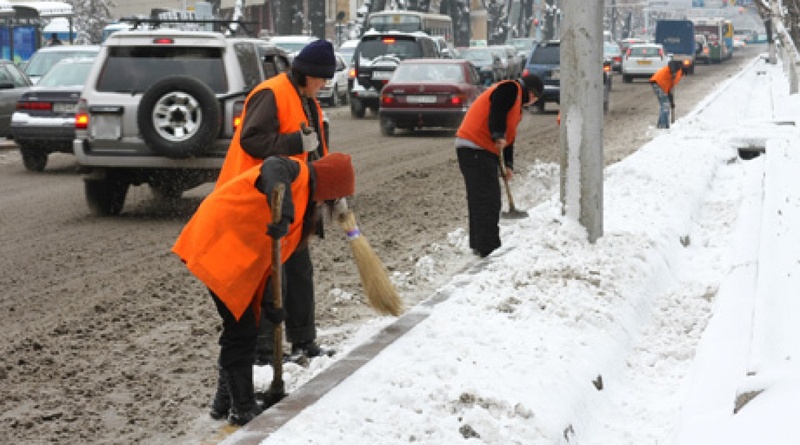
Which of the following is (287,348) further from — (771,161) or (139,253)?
(771,161)

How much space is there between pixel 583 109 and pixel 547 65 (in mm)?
22530

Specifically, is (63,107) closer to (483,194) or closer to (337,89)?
(483,194)

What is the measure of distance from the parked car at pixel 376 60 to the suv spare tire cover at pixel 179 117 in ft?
61.8

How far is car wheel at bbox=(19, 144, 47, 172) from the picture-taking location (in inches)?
738

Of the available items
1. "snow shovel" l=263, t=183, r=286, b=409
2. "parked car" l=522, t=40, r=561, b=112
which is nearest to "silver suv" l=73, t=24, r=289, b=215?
"snow shovel" l=263, t=183, r=286, b=409

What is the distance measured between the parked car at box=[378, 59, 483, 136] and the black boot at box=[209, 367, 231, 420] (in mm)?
18484

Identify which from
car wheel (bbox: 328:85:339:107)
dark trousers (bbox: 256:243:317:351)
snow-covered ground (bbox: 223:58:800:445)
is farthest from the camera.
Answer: car wheel (bbox: 328:85:339:107)

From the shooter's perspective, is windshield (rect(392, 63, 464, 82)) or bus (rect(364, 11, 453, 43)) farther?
bus (rect(364, 11, 453, 43))

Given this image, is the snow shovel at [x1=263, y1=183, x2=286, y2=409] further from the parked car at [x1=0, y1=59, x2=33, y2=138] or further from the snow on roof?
the snow on roof

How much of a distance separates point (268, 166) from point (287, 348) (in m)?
2.13

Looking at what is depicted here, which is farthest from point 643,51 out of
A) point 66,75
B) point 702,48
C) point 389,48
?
point 66,75

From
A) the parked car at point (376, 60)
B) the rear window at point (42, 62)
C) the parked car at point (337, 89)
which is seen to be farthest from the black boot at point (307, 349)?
the parked car at point (337, 89)

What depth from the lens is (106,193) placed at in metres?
13.4

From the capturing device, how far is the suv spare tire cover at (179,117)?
39.6 ft
